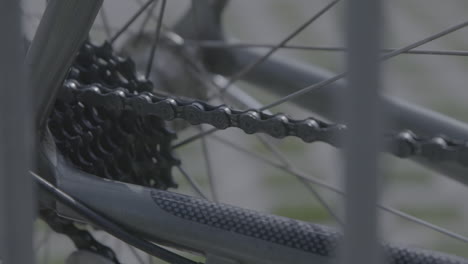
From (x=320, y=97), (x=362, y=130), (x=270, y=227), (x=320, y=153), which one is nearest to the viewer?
(x=362, y=130)

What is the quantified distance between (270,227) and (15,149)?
16.9 inches

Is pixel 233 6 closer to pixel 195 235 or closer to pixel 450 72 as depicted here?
pixel 450 72

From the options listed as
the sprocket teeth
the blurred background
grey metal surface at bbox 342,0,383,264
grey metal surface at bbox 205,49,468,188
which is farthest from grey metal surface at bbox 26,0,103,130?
the blurred background

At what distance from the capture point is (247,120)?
1050mm

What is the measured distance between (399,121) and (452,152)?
0.35 metres

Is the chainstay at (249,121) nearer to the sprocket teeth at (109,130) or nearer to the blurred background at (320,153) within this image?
the sprocket teeth at (109,130)

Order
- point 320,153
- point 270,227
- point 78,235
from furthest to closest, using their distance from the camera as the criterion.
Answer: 1. point 320,153
2. point 78,235
3. point 270,227

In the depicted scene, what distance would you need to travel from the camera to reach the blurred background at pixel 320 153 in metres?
2.55

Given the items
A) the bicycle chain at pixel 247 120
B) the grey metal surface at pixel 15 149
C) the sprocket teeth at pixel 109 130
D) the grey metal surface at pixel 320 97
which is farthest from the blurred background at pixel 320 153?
the grey metal surface at pixel 15 149

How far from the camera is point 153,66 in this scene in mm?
1533

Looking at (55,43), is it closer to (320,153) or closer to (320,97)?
(320,97)

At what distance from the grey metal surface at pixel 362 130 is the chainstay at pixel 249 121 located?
0.39 m

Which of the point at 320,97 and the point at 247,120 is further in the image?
the point at 320,97

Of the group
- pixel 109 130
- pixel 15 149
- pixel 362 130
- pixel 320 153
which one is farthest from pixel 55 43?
pixel 320 153
